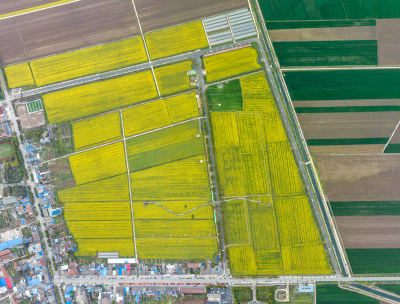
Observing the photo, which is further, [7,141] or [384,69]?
[7,141]

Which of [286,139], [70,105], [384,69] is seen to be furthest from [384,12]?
[70,105]

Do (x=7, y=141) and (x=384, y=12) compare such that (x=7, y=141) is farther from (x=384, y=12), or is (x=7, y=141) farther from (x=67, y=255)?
(x=384, y=12)

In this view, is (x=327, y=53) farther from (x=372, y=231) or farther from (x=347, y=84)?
(x=372, y=231)

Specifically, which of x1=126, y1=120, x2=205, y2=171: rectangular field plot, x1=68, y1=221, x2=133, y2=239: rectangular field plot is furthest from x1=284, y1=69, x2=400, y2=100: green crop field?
x1=68, y1=221, x2=133, y2=239: rectangular field plot

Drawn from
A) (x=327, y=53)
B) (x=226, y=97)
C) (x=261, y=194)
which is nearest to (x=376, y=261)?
(x=261, y=194)

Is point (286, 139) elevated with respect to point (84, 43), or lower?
lower

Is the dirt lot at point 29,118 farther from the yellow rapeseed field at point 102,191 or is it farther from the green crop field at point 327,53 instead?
the green crop field at point 327,53

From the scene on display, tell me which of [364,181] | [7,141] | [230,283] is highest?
[7,141]
